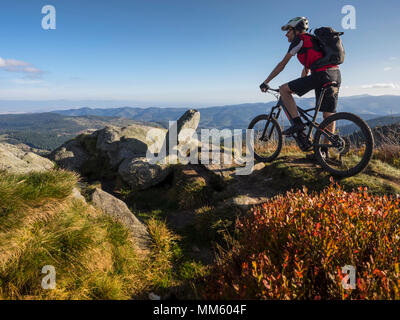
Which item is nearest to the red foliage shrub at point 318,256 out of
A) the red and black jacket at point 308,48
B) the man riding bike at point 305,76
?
the man riding bike at point 305,76

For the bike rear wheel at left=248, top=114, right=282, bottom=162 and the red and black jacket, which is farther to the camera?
the bike rear wheel at left=248, top=114, right=282, bottom=162

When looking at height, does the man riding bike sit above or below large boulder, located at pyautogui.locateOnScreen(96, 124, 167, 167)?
above

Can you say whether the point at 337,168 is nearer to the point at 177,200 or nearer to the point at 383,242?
the point at 383,242

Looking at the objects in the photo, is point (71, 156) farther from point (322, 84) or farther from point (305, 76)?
point (322, 84)

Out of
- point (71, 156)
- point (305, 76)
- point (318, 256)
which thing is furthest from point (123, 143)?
point (318, 256)

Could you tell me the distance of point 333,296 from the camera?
2.29 m

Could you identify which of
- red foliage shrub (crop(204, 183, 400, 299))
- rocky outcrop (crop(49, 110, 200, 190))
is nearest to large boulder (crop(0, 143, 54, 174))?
rocky outcrop (crop(49, 110, 200, 190))

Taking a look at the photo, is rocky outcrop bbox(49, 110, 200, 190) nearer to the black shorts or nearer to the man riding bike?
the man riding bike

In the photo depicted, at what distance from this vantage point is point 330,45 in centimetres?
579

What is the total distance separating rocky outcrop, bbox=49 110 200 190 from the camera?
31.9ft

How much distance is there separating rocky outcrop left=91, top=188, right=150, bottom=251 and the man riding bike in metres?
5.34

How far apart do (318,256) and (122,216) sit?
16.2 ft
